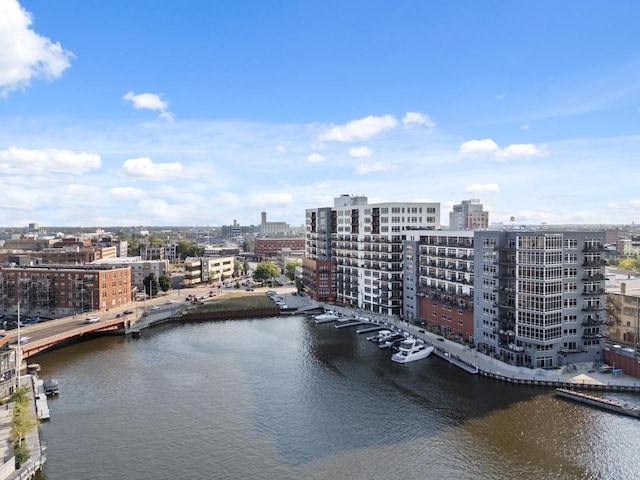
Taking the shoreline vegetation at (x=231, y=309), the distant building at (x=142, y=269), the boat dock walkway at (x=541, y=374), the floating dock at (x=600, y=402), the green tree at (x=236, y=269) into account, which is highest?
the distant building at (x=142, y=269)

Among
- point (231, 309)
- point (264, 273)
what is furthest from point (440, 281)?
point (264, 273)

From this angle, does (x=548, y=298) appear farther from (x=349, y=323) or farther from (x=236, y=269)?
(x=236, y=269)

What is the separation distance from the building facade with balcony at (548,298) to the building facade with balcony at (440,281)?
270 inches

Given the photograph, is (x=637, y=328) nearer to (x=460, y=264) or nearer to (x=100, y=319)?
(x=460, y=264)

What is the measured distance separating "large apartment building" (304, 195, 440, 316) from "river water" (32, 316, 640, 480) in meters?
23.7

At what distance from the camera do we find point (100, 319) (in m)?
77.4

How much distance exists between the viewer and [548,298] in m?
51.8

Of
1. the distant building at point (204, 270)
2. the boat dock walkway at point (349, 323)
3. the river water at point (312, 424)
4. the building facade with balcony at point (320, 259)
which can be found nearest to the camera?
the river water at point (312, 424)

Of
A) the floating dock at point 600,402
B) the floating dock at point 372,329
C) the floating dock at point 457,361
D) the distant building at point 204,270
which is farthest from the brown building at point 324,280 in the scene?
the floating dock at point 600,402

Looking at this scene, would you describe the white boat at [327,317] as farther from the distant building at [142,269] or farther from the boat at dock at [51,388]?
the distant building at [142,269]

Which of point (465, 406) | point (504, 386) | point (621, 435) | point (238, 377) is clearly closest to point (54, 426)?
point (238, 377)

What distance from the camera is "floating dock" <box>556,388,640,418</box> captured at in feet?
138

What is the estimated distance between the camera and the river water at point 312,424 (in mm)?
34188

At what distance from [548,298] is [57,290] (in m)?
83.3
